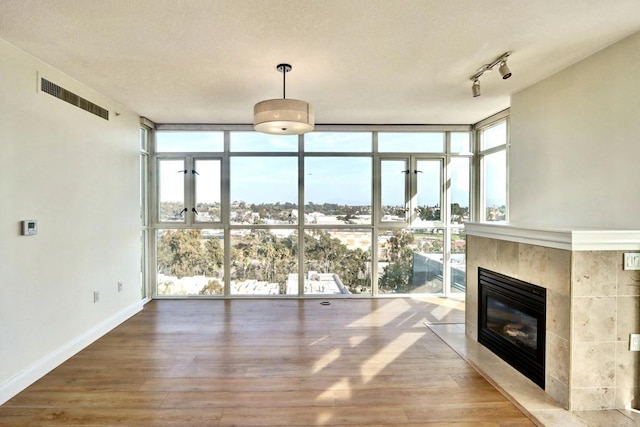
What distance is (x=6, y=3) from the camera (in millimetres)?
1993

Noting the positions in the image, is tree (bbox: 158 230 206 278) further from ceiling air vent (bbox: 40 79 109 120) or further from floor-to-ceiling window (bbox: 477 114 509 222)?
floor-to-ceiling window (bbox: 477 114 509 222)

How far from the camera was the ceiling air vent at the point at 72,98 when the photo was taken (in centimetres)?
286

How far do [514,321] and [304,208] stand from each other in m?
3.18

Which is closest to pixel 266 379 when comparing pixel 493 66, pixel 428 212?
pixel 493 66

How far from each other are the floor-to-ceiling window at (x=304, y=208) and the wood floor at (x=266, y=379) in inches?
43.1

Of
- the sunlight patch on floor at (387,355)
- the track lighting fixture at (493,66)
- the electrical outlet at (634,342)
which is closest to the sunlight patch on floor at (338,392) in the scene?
the sunlight patch on floor at (387,355)

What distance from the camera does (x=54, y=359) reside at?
113 inches

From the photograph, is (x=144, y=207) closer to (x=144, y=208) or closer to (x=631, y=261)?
(x=144, y=208)

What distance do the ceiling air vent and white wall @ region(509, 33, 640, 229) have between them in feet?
15.6

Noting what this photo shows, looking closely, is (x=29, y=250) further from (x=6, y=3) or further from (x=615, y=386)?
(x=615, y=386)

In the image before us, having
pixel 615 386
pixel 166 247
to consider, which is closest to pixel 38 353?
pixel 166 247

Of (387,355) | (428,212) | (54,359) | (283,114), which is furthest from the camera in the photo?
(428,212)

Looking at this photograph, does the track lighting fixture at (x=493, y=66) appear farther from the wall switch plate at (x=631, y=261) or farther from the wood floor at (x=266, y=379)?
the wood floor at (x=266, y=379)

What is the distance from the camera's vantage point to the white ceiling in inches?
81.6
